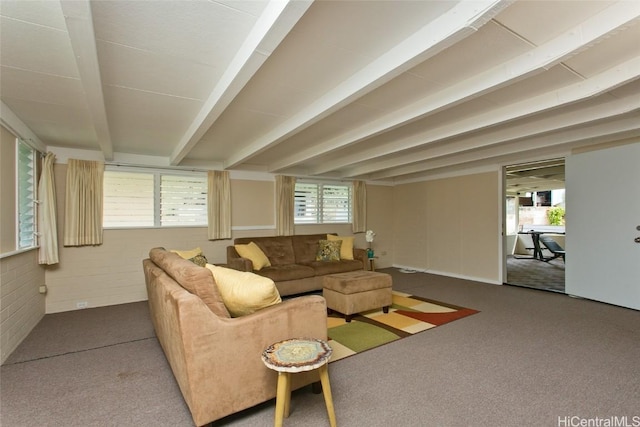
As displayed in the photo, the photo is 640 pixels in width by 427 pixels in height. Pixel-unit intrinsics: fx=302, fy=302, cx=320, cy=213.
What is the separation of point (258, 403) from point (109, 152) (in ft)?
12.3

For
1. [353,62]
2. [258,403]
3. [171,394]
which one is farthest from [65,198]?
[353,62]

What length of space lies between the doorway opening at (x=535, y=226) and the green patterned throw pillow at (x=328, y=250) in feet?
10.1

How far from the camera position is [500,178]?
558cm

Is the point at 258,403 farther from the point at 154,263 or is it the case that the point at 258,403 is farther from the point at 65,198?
the point at 65,198

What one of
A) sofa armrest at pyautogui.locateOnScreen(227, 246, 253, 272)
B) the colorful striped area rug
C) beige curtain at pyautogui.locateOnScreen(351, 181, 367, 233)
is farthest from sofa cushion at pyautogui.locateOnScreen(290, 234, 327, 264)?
the colorful striped area rug

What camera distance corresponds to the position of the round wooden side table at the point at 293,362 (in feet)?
5.26

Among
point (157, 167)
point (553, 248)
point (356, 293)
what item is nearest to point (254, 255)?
point (356, 293)

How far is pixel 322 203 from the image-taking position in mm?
6660

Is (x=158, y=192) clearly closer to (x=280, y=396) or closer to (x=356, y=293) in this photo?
(x=356, y=293)

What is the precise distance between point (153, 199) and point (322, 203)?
3.27 m

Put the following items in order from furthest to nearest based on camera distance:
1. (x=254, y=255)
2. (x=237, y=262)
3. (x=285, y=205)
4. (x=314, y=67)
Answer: (x=285, y=205) < (x=254, y=255) < (x=237, y=262) < (x=314, y=67)

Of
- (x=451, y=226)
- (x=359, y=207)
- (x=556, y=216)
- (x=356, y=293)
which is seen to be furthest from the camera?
(x=556, y=216)

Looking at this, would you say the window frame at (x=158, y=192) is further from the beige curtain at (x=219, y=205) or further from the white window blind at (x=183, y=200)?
the beige curtain at (x=219, y=205)

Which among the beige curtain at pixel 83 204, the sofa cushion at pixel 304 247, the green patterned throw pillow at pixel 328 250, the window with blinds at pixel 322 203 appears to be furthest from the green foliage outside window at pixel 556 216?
the beige curtain at pixel 83 204
